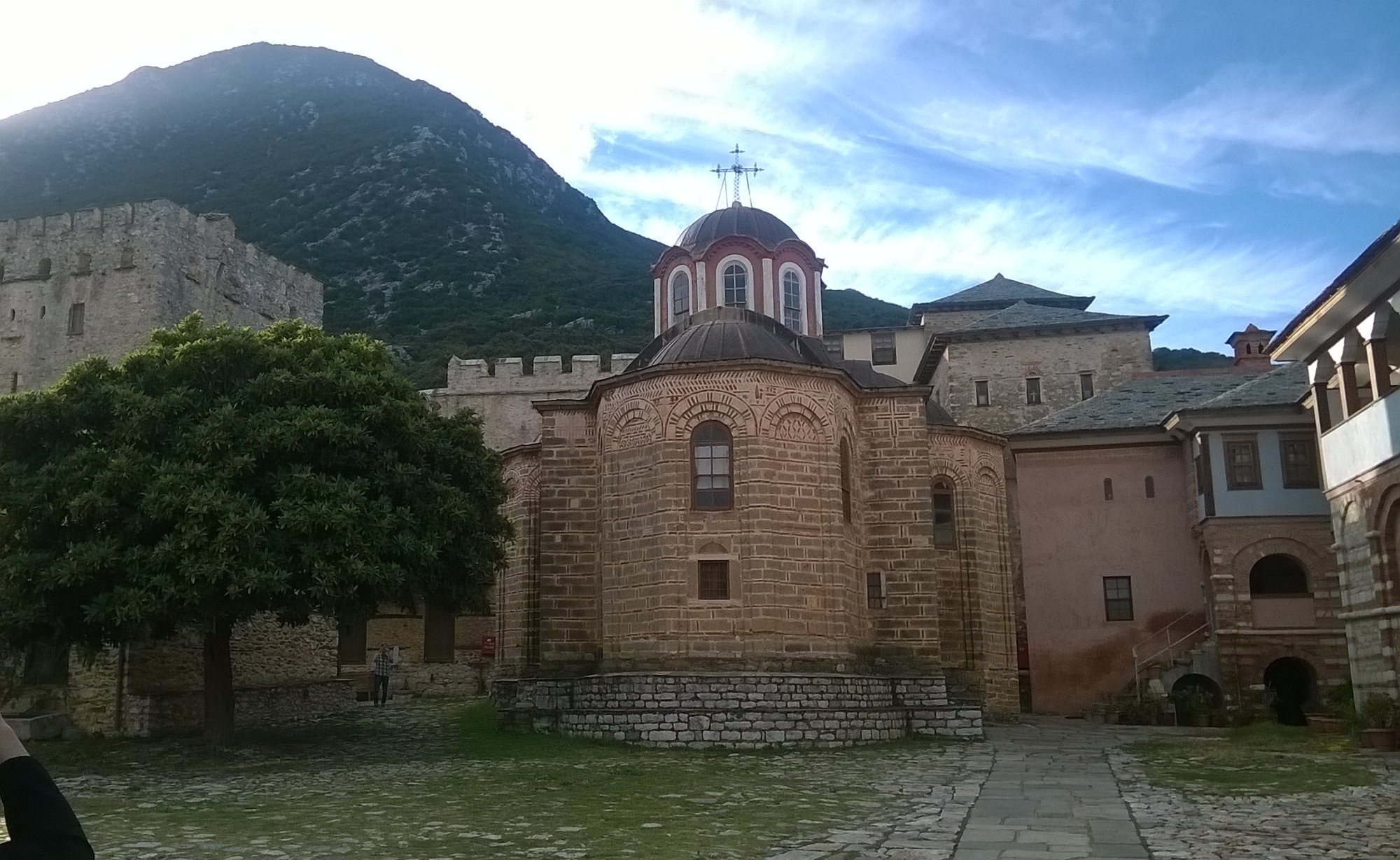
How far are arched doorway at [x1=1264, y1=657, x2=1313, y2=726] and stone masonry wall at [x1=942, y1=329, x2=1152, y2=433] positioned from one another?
1330 cm

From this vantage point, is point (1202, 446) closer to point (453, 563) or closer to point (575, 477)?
point (575, 477)

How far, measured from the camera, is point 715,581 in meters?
19.8

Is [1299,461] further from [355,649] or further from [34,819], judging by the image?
[34,819]

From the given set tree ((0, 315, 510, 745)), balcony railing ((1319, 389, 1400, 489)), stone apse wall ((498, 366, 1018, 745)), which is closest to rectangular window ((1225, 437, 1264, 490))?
balcony railing ((1319, 389, 1400, 489))

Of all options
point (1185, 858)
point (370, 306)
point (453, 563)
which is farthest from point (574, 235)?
point (1185, 858)

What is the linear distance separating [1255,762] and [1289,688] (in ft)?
43.1

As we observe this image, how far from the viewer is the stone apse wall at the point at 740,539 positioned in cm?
1972

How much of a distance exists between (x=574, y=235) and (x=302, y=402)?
69.4 meters

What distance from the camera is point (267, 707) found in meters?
24.0

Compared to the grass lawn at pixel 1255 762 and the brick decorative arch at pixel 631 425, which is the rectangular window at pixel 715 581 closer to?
the brick decorative arch at pixel 631 425

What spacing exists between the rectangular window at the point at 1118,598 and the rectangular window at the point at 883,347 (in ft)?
56.1

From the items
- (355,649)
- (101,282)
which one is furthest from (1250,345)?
(101,282)

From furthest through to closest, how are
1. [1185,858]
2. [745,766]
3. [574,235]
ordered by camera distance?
1. [574,235]
2. [745,766]
3. [1185,858]

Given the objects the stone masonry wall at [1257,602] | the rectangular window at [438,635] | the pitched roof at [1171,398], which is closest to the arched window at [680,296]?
the pitched roof at [1171,398]
